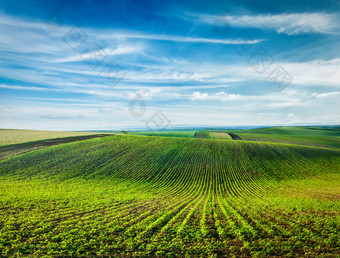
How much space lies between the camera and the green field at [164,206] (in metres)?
10.8

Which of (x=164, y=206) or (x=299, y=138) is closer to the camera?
(x=164, y=206)

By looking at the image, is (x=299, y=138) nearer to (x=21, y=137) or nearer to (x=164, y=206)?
(x=164, y=206)

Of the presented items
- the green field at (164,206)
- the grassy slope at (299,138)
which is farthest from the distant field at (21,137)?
the grassy slope at (299,138)

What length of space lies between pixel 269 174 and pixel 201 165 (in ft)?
48.7

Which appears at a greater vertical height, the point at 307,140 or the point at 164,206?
the point at 307,140

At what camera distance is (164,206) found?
19.0m

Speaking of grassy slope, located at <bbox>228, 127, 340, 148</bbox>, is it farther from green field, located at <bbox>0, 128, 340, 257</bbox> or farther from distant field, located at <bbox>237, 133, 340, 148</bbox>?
green field, located at <bbox>0, 128, 340, 257</bbox>

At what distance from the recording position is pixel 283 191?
2636 cm

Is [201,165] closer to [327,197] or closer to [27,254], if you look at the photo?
[327,197]

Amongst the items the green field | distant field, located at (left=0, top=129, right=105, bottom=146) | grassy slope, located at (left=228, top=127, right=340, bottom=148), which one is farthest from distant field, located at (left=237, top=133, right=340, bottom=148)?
distant field, located at (left=0, top=129, right=105, bottom=146)

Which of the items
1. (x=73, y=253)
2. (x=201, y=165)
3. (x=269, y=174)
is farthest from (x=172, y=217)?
(x=269, y=174)

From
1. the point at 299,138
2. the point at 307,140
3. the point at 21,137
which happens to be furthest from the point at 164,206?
the point at 299,138

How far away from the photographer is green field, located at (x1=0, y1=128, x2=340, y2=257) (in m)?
10.8

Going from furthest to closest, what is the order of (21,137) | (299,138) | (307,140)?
(299,138)
(307,140)
(21,137)
